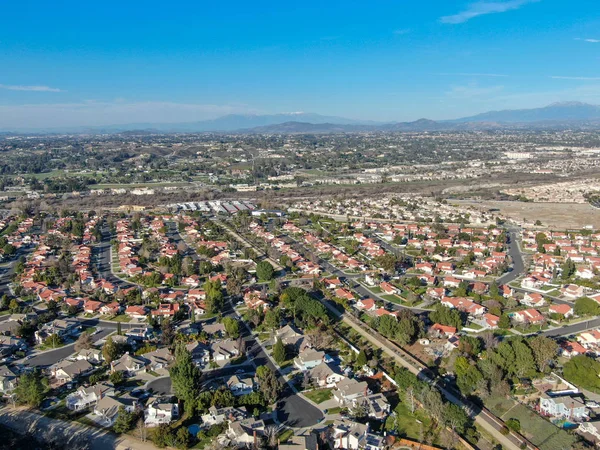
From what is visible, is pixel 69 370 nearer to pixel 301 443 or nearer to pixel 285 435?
pixel 285 435

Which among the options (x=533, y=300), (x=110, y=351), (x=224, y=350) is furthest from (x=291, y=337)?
(x=533, y=300)

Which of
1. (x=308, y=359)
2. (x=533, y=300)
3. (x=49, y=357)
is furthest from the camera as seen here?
(x=533, y=300)

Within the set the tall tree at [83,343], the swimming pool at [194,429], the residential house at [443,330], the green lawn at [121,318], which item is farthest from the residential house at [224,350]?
the residential house at [443,330]

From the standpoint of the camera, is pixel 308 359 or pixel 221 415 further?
pixel 308 359

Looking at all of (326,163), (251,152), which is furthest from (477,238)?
(251,152)

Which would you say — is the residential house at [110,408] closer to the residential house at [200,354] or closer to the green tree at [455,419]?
the residential house at [200,354]
